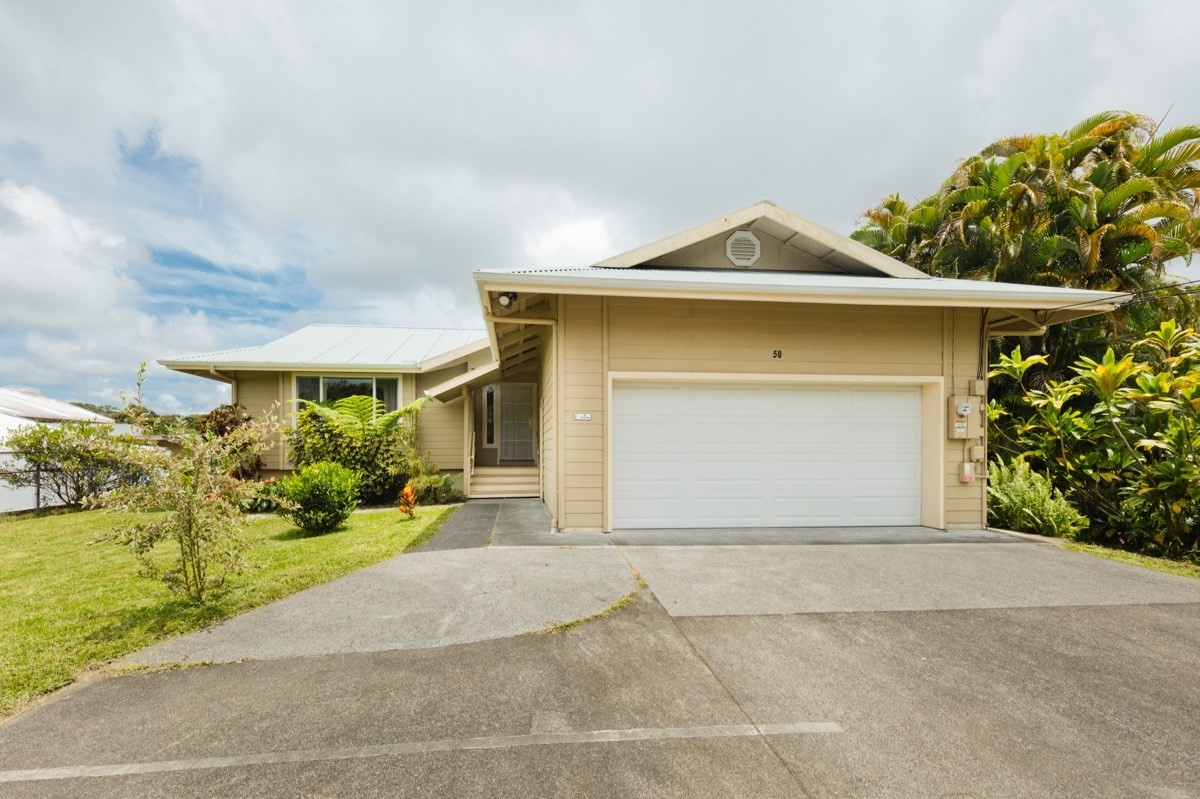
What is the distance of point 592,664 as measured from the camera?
11.0 ft

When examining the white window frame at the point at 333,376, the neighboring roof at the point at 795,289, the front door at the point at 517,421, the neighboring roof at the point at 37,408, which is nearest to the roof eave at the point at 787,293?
the neighboring roof at the point at 795,289

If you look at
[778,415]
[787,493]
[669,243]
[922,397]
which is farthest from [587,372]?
[922,397]

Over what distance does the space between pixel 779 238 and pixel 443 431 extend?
30.5ft

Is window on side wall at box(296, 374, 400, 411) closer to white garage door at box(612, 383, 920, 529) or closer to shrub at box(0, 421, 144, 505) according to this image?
shrub at box(0, 421, 144, 505)

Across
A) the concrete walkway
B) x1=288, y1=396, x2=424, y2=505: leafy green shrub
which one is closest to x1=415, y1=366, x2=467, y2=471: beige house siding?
x1=288, y1=396, x2=424, y2=505: leafy green shrub

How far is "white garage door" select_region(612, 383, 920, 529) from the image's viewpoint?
24.9 feet

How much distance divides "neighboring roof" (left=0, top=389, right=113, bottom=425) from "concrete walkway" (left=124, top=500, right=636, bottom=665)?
591 inches

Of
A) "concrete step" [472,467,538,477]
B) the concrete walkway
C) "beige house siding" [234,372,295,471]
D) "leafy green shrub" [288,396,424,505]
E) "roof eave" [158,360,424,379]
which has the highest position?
"roof eave" [158,360,424,379]

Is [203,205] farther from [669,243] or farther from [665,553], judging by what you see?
A: [665,553]

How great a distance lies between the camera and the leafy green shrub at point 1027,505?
7.80 metres

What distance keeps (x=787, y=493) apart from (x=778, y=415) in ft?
4.10

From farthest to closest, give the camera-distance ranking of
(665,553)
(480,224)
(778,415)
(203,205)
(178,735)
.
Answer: (480,224) < (203,205) < (778,415) < (665,553) < (178,735)

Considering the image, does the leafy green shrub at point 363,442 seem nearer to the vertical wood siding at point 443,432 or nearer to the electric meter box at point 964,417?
the vertical wood siding at point 443,432

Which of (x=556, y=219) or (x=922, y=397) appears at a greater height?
(x=556, y=219)
